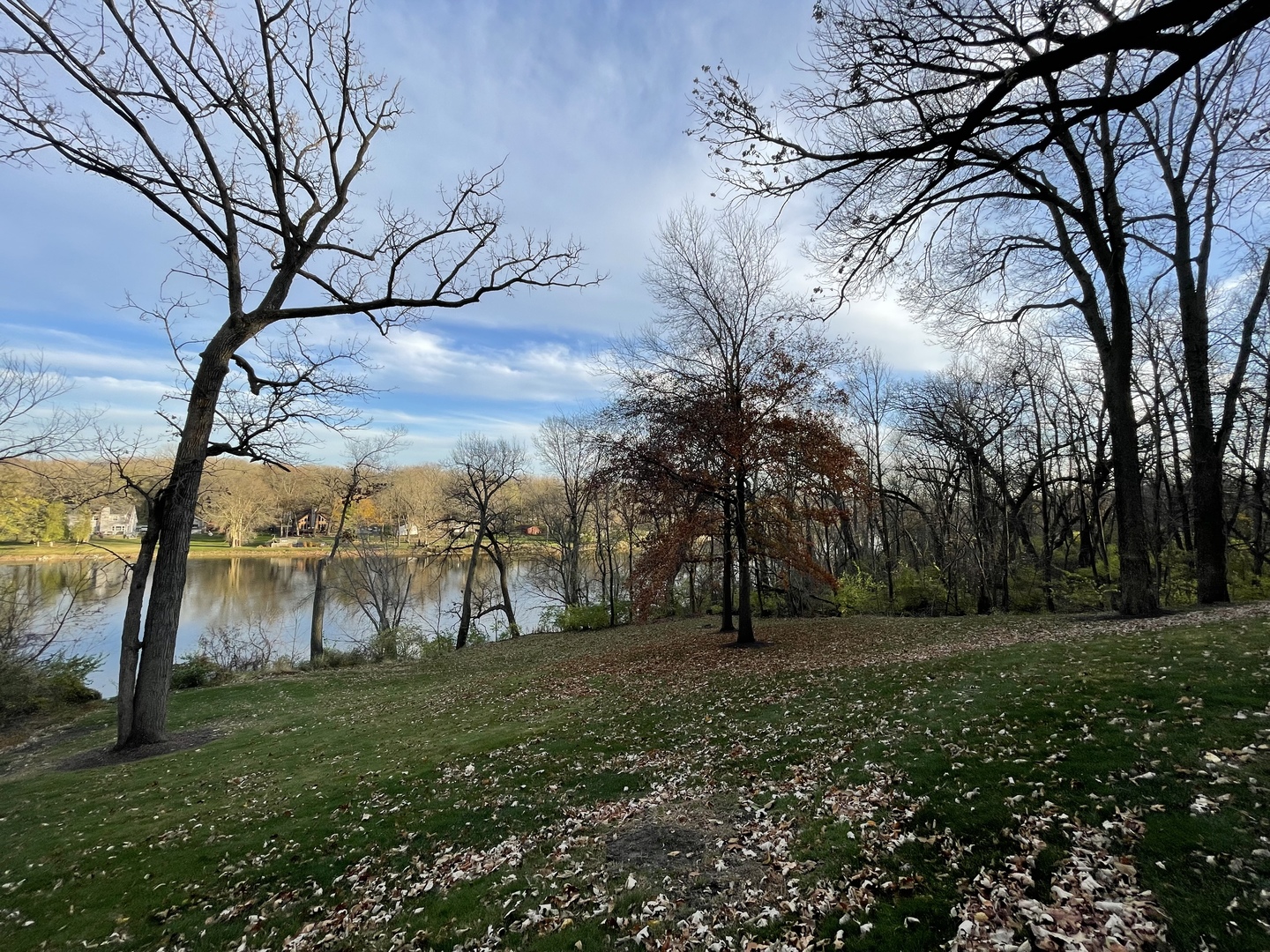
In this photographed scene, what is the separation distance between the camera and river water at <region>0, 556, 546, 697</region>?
1775 cm

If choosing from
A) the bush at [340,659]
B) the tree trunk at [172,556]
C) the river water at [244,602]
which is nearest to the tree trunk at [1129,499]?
the tree trunk at [172,556]

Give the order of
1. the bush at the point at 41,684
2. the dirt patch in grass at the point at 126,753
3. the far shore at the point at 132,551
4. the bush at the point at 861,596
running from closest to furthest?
the dirt patch in grass at the point at 126,753 → the bush at the point at 41,684 → the far shore at the point at 132,551 → the bush at the point at 861,596

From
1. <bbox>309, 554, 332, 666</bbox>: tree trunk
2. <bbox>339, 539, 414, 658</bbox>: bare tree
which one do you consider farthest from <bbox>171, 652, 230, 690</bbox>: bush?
<bbox>339, 539, 414, 658</bbox>: bare tree

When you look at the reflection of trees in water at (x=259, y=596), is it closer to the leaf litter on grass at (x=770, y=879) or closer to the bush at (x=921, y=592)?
the leaf litter on grass at (x=770, y=879)

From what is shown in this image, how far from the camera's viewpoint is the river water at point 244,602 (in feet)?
58.2

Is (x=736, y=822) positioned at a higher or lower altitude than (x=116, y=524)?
lower

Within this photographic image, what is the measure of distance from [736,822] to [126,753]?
35.1 ft

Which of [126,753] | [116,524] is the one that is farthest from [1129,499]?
[116,524]

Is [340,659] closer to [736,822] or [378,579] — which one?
[378,579]

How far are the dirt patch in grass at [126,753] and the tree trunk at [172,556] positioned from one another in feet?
0.67

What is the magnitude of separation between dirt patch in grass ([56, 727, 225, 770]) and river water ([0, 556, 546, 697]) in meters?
7.90

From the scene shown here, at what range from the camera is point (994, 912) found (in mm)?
3131

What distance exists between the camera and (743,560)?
15250 millimetres

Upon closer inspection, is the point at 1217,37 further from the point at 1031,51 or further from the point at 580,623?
the point at 580,623
